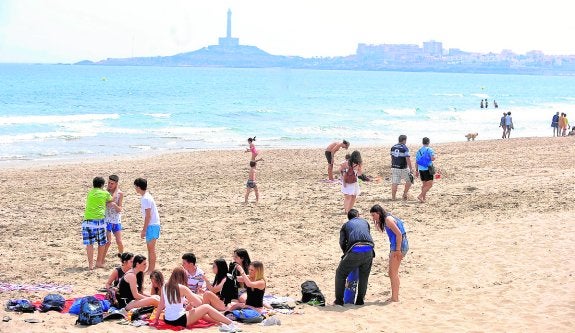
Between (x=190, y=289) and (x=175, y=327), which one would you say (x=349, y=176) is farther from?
(x=175, y=327)

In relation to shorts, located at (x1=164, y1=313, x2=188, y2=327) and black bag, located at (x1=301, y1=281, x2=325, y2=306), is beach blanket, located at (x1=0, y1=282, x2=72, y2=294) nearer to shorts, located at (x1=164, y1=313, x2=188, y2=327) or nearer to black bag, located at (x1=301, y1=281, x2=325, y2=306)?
shorts, located at (x1=164, y1=313, x2=188, y2=327)

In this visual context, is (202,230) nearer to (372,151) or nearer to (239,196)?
(239,196)

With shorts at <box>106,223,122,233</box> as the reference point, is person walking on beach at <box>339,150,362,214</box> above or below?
above

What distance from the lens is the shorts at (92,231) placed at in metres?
10.8

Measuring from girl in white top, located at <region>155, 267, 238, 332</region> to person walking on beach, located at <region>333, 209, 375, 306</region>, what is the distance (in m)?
1.53

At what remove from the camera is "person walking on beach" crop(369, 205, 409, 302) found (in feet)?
30.1

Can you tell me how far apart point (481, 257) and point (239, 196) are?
7379 mm

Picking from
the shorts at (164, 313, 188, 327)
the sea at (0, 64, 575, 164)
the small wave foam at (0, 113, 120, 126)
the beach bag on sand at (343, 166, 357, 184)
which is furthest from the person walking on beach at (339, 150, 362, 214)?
the small wave foam at (0, 113, 120, 126)

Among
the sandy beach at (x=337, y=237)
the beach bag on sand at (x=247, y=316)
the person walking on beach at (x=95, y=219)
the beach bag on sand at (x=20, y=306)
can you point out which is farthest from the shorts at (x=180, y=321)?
the person walking on beach at (x=95, y=219)

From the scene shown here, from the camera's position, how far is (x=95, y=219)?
10.8 m

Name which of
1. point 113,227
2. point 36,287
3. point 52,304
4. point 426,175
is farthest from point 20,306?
point 426,175

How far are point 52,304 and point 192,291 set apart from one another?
1.65 m

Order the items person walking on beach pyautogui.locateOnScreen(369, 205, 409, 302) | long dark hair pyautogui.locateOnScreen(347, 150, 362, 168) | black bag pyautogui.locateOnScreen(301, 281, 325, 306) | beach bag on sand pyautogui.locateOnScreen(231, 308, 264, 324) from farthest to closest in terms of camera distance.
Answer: long dark hair pyautogui.locateOnScreen(347, 150, 362, 168) → black bag pyautogui.locateOnScreen(301, 281, 325, 306) → person walking on beach pyautogui.locateOnScreen(369, 205, 409, 302) → beach bag on sand pyautogui.locateOnScreen(231, 308, 264, 324)

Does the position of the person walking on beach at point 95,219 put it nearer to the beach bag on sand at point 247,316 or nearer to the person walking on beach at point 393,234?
the beach bag on sand at point 247,316
